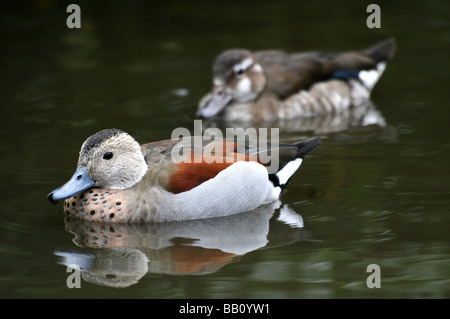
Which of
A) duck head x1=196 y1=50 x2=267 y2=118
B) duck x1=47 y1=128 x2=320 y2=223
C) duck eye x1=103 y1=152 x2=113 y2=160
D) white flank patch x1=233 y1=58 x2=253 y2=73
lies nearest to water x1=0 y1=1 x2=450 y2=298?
duck x1=47 y1=128 x2=320 y2=223

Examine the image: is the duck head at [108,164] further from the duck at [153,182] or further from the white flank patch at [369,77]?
the white flank patch at [369,77]

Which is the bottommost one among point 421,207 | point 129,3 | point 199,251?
point 199,251

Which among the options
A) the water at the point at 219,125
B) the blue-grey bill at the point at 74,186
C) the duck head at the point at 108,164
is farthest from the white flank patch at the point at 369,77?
the blue-grey bill at the point at 74,186

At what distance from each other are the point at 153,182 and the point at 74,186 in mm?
760

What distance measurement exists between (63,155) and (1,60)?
455cm

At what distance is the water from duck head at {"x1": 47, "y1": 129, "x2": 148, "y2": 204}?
44 centimetres

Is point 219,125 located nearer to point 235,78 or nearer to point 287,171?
point 235,78

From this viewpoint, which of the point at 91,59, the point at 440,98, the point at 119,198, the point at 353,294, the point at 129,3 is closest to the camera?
the point at 353,294

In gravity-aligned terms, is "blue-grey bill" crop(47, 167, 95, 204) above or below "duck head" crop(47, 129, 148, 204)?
below

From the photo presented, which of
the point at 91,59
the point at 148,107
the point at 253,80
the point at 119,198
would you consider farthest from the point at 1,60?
the point at 119,198

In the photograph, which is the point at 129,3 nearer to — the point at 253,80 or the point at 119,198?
the point at 253,80

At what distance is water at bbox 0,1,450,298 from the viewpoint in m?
7.21

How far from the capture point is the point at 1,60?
Result: 46.9 ft

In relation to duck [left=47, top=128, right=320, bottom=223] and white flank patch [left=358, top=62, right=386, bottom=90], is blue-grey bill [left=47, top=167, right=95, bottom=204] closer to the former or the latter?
duck [left=47, top=128, right=320, bottom=223]
